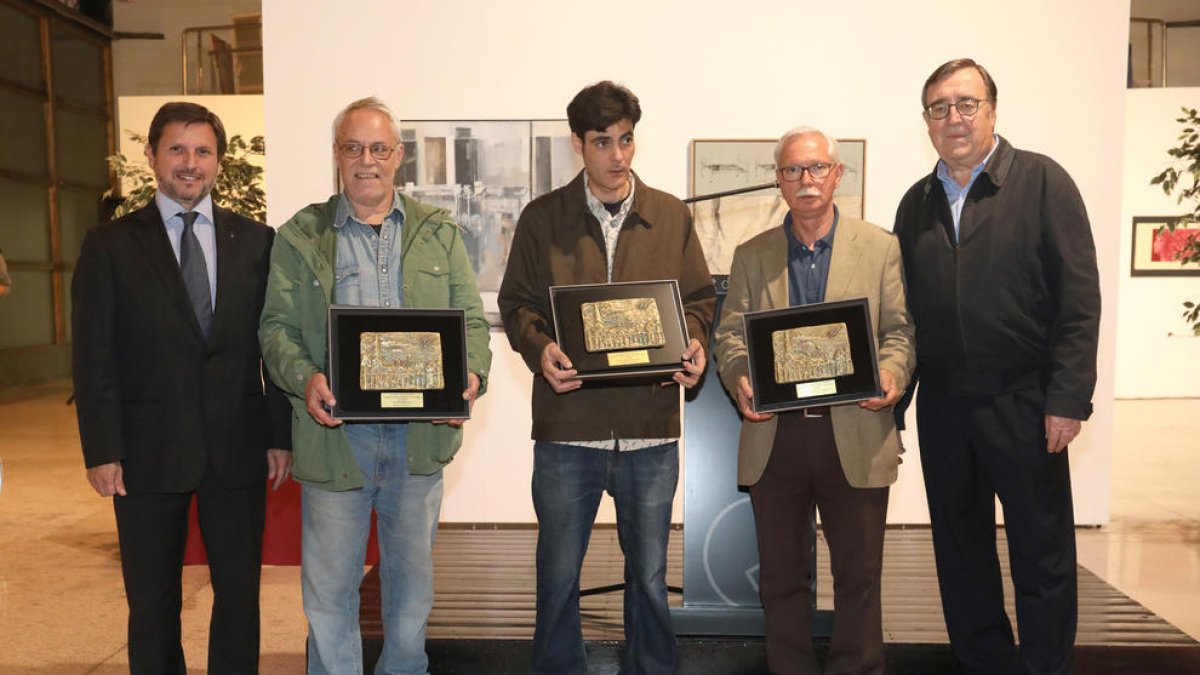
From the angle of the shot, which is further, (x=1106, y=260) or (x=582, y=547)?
(x=1106, y=260)

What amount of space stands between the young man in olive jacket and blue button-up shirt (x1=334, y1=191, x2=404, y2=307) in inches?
13.7

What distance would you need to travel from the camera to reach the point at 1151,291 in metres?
10.7

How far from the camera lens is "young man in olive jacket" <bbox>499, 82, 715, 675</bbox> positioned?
2660mm

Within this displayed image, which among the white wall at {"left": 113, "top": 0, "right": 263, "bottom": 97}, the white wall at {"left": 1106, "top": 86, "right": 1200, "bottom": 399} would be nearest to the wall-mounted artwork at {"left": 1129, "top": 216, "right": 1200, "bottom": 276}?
the white wall at {"left": 1106, "top": 86, "right": 1200, "bottom": 399}

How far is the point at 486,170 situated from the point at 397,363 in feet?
9.73

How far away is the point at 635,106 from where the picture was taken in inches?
103

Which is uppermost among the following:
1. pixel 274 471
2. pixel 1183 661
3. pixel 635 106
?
pixel 635 106

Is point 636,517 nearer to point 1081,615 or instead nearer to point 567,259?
point 567,259

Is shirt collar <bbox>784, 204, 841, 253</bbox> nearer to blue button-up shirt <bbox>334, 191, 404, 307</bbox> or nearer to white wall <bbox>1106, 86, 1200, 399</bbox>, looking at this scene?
blue button-up shirt <bbox>334, 191, 404, 307</bbox>

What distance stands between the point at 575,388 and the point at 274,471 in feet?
2.90

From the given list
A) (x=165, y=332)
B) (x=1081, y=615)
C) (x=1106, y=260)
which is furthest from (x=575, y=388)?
(x=1106, y=260)

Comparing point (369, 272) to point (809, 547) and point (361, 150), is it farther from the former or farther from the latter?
point (809, 547)

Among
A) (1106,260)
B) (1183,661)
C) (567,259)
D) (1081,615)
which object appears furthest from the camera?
(1106,260)

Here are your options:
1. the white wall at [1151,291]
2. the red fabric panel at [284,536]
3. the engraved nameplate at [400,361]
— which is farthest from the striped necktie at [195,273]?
the white wall at [1151,291]
